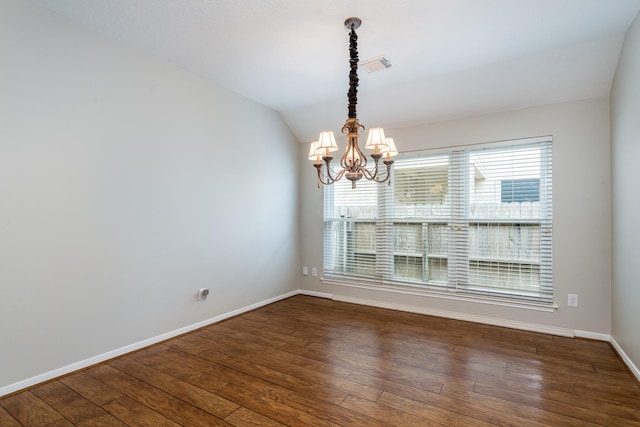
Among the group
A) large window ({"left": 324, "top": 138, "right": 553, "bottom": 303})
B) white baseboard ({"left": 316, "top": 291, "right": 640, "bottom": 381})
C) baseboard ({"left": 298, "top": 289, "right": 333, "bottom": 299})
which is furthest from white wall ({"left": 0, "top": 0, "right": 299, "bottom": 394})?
white baseboard ({"left": 316, "top": 291, "right": 640, "bottom": 381})

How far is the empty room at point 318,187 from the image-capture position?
84.7 inches

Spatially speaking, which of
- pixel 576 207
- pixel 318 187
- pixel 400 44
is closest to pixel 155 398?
pixel 318 187

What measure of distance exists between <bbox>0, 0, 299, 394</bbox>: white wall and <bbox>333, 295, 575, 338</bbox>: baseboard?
1.62 metres

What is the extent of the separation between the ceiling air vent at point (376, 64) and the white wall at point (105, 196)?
63.5 inches

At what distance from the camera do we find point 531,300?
11.1ft

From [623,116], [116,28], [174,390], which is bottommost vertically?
[174,390]

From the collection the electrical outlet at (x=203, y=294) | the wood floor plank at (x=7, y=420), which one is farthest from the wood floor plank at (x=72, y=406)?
the electrical outlet at (x=203, y=294)

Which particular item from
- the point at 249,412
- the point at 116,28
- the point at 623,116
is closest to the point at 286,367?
the point at 249,412

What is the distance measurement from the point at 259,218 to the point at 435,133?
7.92 ft

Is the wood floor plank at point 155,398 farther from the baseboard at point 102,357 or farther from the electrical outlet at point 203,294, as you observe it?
the electrical outlet at point 203,294

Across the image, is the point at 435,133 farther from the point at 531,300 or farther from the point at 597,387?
the point at 597,387

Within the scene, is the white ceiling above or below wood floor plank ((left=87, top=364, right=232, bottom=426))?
above

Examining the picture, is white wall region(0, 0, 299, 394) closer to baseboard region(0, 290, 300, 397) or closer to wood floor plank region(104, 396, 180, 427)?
baseboard region(0, 290, 300, 397)

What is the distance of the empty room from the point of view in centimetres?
215
